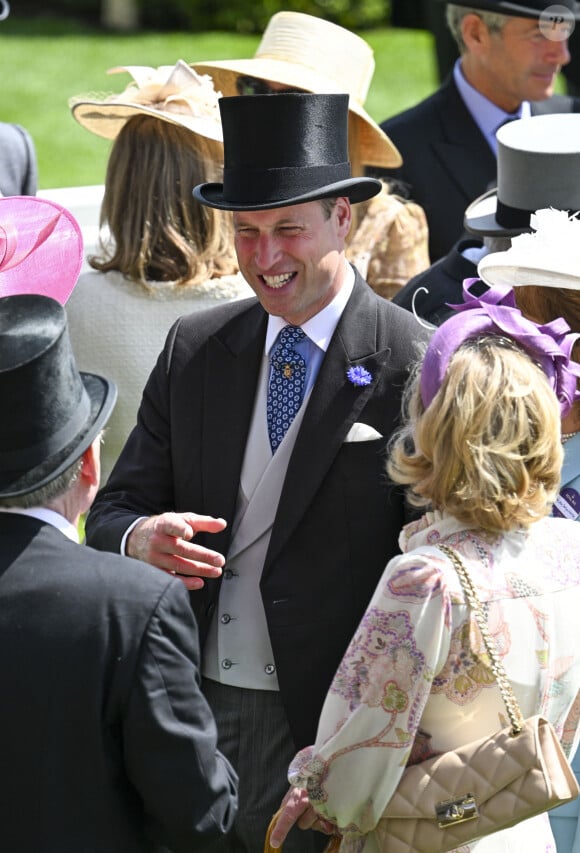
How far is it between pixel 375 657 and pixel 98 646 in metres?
0.53

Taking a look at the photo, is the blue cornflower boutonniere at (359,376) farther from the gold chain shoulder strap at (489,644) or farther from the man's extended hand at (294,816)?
the man's extended hand at (294,816)

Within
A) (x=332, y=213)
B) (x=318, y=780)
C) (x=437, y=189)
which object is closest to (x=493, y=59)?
(x=437, y=189)

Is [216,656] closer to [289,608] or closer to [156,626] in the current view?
[289,608]

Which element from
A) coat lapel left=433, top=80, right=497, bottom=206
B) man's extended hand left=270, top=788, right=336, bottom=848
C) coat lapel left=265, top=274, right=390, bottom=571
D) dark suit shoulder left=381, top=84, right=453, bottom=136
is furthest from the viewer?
dark suit shoulder left=381, top=84, right=453, bottom=136

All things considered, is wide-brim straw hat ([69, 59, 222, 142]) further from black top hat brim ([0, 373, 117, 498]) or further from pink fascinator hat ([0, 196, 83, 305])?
black top hat brim ([0, 373, 117, 498])

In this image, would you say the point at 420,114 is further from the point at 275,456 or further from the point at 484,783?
the point at 484,783

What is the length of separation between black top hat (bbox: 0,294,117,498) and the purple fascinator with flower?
67 cm

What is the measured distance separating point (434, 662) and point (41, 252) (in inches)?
70.9

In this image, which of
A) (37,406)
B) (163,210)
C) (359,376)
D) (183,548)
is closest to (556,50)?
(163,210)

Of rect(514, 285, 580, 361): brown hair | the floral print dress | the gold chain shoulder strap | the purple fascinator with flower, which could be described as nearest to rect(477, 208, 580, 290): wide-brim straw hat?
rect(514, 285, 580, 361): brown hair

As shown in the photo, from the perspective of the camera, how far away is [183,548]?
303 centimetres

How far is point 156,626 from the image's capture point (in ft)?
7.97

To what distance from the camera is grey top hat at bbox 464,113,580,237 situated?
12.2 ft

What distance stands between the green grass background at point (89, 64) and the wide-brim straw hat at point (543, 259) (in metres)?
11.9
